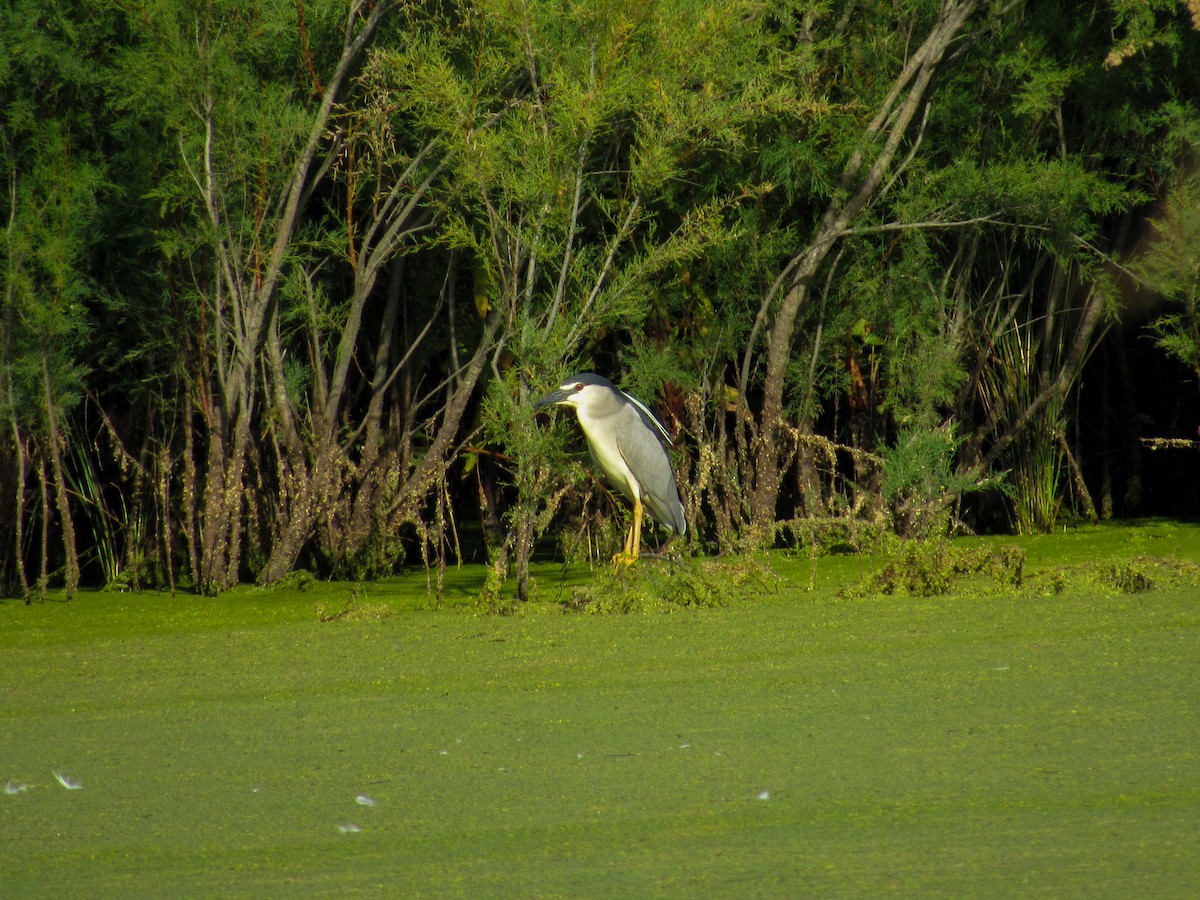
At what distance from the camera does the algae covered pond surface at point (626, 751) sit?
2121 mm

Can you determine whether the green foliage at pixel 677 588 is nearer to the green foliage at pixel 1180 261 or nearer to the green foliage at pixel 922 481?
the green foliage at pixel 922 481

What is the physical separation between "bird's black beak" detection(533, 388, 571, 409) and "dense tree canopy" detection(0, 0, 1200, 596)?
8cm

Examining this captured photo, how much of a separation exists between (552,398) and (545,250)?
60 centimetres

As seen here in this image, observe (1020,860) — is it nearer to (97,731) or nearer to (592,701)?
(592,701)

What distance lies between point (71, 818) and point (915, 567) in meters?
3.10

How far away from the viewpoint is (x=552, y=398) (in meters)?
5.32

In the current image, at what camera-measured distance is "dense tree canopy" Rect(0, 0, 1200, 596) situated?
5.15 m

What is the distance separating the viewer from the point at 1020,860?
206 centimetres

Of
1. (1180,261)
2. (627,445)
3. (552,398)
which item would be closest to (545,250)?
(552,398)

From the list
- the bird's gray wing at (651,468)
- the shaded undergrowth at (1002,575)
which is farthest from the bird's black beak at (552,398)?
the shaded undergrowth at (1002,575)

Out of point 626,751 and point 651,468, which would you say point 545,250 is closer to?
point 651,468

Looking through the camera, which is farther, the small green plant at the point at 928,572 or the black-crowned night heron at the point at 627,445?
the black-crowned night heron at the point at 627,445

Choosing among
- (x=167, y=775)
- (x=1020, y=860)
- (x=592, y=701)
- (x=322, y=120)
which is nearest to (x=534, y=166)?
(x=322, y=120)

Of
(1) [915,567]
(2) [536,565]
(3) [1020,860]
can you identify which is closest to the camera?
(3) [1020,860]
